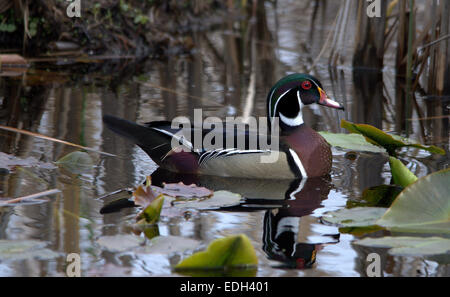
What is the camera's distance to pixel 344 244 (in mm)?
3963

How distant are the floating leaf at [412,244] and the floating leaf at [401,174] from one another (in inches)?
38.1

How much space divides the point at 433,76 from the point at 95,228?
5078 mm

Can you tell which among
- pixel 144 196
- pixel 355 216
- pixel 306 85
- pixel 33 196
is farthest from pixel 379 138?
pixel 33 196

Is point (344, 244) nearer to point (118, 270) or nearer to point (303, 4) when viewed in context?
point (118, 270)

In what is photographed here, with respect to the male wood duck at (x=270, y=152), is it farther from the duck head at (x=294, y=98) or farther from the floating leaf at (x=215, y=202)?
the floating leaf at (x=215, y=202)

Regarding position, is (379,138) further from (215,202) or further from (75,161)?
(75,161)

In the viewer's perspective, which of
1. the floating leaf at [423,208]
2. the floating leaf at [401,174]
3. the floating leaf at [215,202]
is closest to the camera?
the floating leaf at [423,208]

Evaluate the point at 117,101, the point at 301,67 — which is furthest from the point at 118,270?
the point at 301,67

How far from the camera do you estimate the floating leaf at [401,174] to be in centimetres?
479

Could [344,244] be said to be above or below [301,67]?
below

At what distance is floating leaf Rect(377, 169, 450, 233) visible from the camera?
4035mm

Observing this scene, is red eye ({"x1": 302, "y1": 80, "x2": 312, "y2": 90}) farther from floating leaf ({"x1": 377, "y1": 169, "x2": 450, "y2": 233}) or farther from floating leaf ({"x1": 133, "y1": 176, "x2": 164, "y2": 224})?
floating leaf ({"x1": 133, "y1": 176, "x2": 164, "y2": 224})

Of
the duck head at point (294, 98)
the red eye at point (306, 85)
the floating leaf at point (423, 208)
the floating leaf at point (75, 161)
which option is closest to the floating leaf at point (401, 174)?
the floating leaf at point (423, 208)

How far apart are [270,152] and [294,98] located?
577 millimetres
